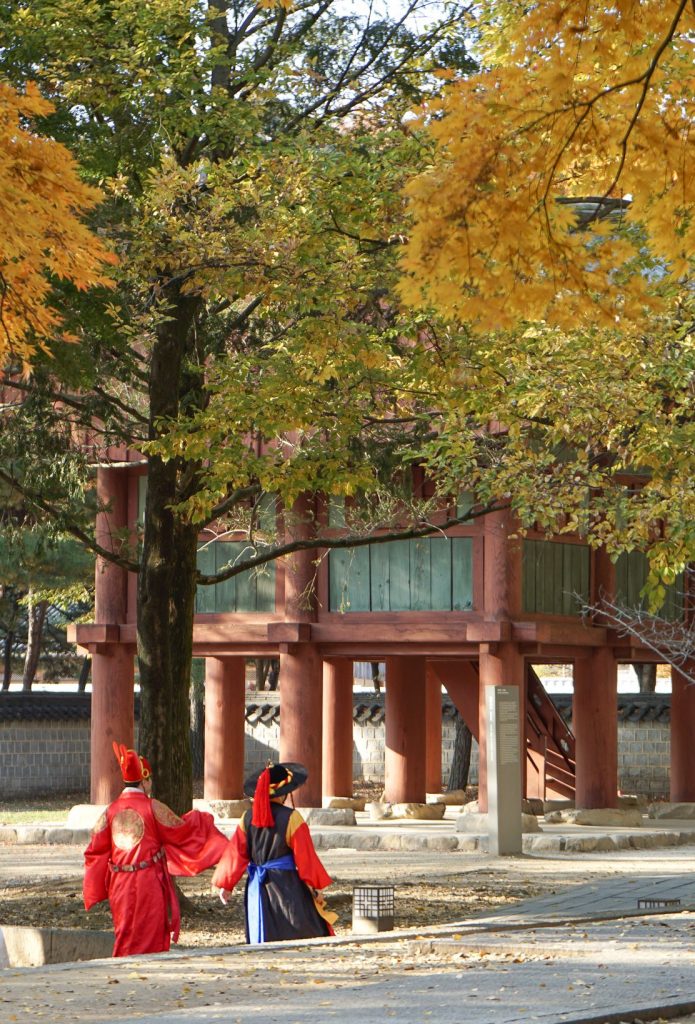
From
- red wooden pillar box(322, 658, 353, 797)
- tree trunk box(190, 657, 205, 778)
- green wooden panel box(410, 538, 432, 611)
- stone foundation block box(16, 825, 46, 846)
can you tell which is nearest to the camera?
stone foundation block box(16, 825, 46, 846)

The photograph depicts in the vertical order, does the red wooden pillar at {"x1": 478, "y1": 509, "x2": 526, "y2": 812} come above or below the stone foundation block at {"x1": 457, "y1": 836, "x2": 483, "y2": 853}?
above

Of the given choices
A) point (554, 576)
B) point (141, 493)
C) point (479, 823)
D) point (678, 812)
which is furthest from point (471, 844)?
point (141, 493)

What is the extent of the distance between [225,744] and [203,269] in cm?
1380

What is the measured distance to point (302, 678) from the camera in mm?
22766

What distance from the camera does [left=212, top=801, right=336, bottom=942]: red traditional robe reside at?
10086mm

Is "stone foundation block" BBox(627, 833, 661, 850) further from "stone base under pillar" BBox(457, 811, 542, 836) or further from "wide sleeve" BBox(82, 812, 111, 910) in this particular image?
"wide sleeve" BBox(82, 812, 111, 910)

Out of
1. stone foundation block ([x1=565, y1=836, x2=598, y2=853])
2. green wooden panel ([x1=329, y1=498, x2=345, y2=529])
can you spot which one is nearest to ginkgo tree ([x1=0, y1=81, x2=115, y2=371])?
green wooden panel ([x1=329, y1=498, x2=345, y2=529])

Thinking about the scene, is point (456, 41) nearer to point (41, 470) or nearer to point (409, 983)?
point (41, 470)

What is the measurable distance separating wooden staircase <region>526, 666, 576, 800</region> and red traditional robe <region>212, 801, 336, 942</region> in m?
16.7

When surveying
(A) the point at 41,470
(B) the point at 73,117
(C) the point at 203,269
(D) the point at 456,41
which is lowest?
(A) the point at 41,470

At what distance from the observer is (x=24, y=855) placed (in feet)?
66.6

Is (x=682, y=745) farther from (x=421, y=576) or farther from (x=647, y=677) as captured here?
(x=647, y=677)

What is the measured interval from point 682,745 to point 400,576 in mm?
7271

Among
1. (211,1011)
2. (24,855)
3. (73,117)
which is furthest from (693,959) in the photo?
(24,855)
